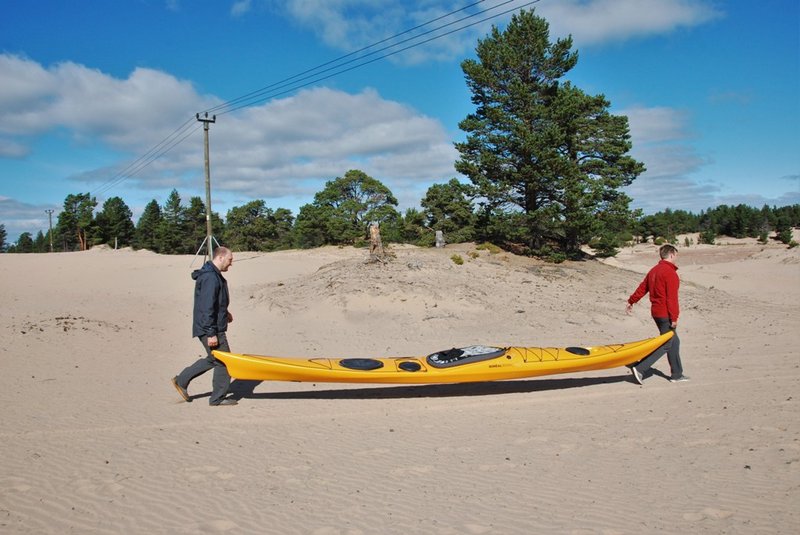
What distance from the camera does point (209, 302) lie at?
23.3ft

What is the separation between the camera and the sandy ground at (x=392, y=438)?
13.5 ft

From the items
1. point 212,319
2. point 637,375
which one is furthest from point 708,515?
point 212,319

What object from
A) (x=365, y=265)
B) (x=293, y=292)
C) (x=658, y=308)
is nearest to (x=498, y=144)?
(x=365, y=265)

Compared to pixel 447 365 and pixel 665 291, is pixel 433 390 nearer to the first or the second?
pixel 447 365

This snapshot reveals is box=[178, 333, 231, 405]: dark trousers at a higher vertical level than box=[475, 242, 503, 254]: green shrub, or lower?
lower

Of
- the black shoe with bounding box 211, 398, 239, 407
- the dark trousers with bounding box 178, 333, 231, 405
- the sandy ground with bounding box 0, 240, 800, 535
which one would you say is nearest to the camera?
the sandy ground with bounding box 0, 240, 800, 535

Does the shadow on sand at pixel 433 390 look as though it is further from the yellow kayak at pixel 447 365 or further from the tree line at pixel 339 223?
the tree line at pixel 339 223

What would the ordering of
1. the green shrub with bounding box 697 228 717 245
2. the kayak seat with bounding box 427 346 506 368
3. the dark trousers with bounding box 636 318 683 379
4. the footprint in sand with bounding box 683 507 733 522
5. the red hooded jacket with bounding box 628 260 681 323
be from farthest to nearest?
1. the green shrub with bounding box 697 228 717 245
2. the dark trousers with bounding box 636 318 683 379
3. the red hooded jacket with bounding box 628 260 681 323
4. the kayak seat with bounding box 427 346 506 368
5. the footprint in sand with bounding box 683 507 733 522

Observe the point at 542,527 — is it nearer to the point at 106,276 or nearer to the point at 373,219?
the point at 106,276

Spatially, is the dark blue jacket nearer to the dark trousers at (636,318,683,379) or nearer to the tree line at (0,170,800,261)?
the dark trousers at (636,318,683,379)

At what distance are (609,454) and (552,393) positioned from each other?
2.80m

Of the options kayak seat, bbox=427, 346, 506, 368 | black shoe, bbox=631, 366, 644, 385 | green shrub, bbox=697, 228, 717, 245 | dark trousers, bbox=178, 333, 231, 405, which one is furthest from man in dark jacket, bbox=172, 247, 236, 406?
green shrub, bbox=697, 228, 717, 245

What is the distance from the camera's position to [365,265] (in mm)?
18516

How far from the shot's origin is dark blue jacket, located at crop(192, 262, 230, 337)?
7105 millimetres
